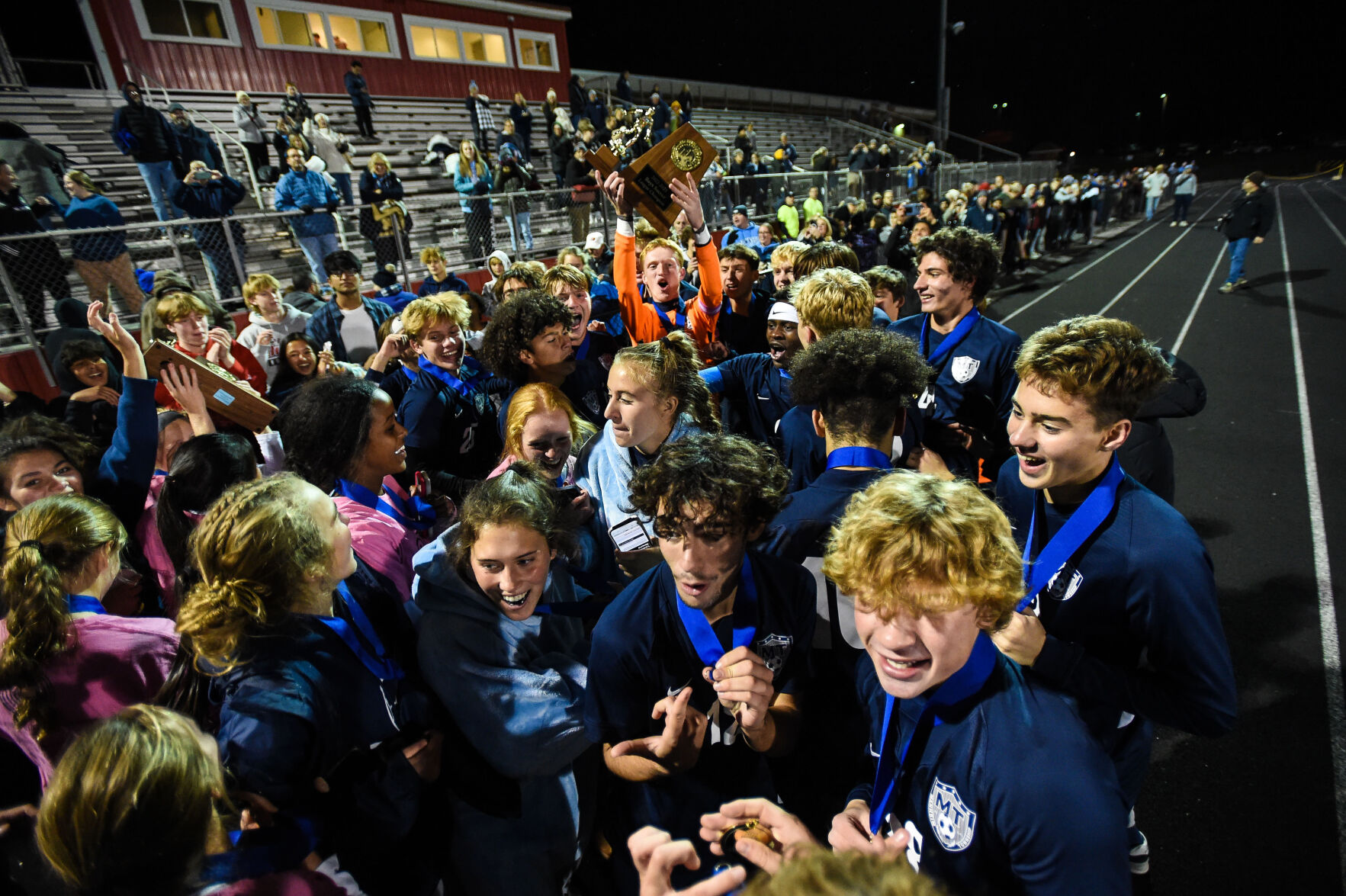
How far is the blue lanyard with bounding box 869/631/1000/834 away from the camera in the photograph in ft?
4.20

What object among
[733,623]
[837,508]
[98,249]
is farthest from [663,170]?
[98,249]

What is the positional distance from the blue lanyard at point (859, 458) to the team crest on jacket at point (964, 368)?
1486mm

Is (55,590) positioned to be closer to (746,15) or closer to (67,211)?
(67,211)

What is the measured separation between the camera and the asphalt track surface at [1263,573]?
265 centimetres

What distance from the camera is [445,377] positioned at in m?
3.76

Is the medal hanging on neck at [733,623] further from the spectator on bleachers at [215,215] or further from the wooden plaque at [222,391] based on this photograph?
the spectator on bleachers at [215,215]

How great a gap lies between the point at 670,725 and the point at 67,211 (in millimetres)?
8827

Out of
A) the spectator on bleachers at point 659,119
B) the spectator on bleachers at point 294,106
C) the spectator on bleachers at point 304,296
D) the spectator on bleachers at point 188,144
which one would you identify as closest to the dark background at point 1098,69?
the spectator on bleachers at point 659,119

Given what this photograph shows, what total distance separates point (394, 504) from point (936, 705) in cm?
242

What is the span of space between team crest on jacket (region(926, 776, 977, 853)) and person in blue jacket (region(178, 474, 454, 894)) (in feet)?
4.75

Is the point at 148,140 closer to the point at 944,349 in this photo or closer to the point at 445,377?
the point at 445,377

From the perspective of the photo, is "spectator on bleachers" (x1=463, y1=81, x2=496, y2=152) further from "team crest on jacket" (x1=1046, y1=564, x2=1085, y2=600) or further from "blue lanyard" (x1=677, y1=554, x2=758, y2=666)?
"team crest on jacket" (x1=1046, y1=564, x2=1085, y2=600)

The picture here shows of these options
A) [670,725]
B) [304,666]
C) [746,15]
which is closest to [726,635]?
[670,725]

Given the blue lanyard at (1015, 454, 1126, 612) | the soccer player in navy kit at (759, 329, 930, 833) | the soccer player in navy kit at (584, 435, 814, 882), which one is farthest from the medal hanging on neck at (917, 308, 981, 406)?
the soccer player in navy kit at (584, 435, 814, 882)
